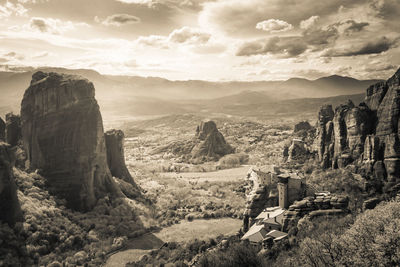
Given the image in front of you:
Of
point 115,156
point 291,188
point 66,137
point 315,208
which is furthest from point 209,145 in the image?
point 315,208

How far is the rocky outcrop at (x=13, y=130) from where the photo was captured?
57812 mm

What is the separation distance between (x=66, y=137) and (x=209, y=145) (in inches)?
3275

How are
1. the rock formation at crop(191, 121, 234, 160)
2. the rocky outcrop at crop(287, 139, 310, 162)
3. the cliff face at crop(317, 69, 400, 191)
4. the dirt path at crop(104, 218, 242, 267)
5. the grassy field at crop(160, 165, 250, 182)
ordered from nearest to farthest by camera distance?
the dirt path at crop(104, 218, 242, 267) → the cliff face at crop(317, 69, 400, 191) → the rocky outcrop at crop(287, 139, 310, 162) → the grassy field at crop(160, 165, 250, 182) → the rock formation at crop(191, 121, 234, 160)

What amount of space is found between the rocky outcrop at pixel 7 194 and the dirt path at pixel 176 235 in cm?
1276

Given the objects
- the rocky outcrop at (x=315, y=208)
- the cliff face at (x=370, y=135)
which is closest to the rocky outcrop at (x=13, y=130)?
the rocky outcrop at (x=315, y=208)

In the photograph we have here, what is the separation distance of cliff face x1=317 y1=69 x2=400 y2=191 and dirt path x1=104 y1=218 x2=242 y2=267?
2172cm

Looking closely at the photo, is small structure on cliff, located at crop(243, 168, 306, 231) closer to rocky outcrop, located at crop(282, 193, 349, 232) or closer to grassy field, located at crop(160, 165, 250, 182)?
rocky outcrop, located at crop(282, 193, 349, 232)

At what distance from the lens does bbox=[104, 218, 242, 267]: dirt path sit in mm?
43122

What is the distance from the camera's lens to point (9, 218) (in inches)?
1478

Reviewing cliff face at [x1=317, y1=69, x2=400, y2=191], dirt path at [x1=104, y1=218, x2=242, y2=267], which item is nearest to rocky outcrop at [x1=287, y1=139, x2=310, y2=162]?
cliff face at [x1=317, y1=69, x2=400, y2=191]

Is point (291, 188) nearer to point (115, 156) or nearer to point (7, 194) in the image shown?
point (7, 194)

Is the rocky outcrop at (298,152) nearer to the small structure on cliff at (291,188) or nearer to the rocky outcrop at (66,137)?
the small structure on cliff at (291,188)

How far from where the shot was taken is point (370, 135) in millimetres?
48906

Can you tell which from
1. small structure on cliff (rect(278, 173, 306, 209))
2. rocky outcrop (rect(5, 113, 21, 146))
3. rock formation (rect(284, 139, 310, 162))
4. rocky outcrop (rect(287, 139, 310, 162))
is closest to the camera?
small structure on cliff (rect(278, 173, 306, 209))
